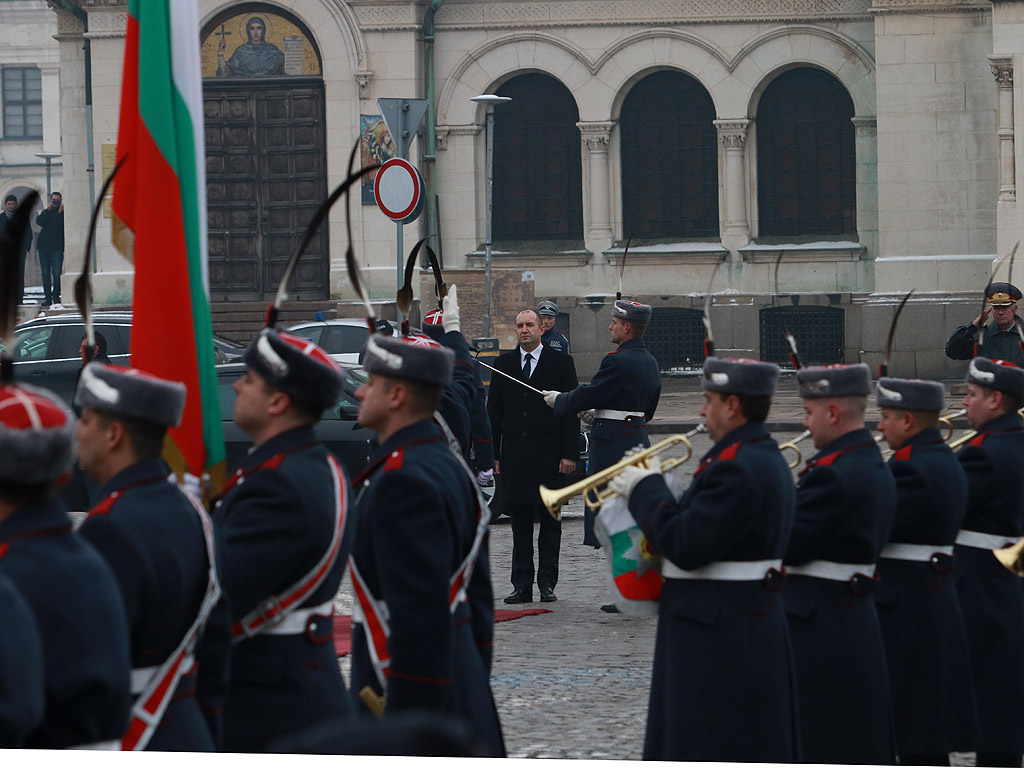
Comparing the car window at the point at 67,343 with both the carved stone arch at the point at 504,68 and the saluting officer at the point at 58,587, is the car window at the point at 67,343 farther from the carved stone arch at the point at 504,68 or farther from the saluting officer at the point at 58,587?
the saluting officer at the point at 58,587

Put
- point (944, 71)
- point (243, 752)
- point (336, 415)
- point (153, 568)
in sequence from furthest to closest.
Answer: point (944, 71) → point (336, 415) → point (243, 752) → point (153, 568)

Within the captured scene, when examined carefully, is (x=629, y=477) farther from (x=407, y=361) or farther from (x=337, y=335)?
(x=337, y=335)

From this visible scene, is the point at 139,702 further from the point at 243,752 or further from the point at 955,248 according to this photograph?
the point at 955,248

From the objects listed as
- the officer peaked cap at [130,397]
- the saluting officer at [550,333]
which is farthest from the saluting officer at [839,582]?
the saluting officer at [550,333]

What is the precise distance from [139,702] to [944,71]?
2493 centimetres

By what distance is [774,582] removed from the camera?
207 inches

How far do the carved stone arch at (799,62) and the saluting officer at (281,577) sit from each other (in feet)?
80.2

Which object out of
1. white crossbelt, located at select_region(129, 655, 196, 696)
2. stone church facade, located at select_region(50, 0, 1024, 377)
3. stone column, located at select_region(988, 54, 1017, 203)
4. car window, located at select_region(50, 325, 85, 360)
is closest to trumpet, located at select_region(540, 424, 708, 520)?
white crossbelt, located at select_region(129, 655, 196, 696)

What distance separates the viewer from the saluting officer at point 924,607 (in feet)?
20.1

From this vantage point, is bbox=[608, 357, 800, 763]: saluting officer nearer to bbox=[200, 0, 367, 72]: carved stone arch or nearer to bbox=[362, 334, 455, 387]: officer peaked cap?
bbox=[362, 334, 455, 387]: officer peaked cap

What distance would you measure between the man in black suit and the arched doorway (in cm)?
1749

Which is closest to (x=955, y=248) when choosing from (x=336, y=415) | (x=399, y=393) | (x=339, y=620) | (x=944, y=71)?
(x=944, y=71)

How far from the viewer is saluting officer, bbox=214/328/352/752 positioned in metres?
4.42

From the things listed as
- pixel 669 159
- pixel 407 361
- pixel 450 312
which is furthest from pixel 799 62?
pixel 407 361
